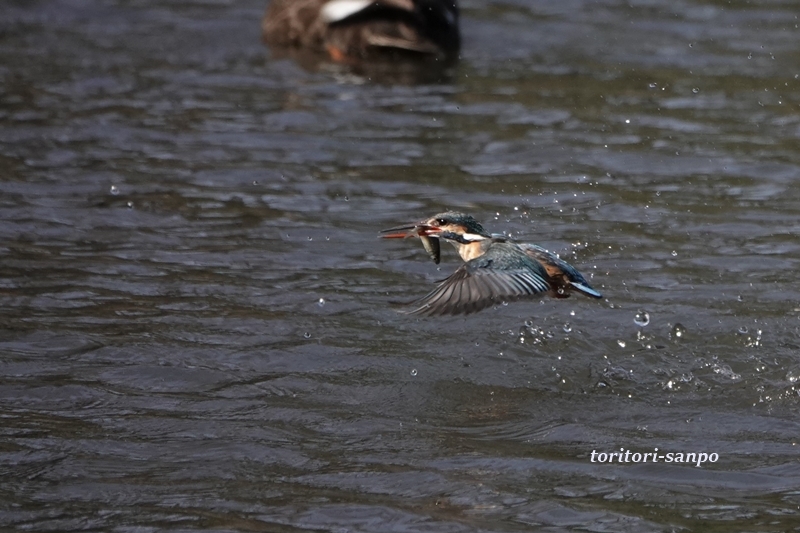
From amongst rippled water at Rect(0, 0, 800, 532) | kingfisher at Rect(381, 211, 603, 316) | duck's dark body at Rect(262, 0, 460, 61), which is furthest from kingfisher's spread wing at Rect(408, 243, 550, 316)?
duck's dark body at Rect(262, 0, 460, 61)

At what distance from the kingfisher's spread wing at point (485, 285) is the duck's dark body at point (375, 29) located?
19.9 feet

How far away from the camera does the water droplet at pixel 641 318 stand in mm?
6055

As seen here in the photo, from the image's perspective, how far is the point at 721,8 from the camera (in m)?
12.2

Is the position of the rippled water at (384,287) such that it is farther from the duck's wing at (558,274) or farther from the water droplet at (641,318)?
the duck's wing at (558,274)

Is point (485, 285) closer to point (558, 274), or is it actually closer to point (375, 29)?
point (558, 274)

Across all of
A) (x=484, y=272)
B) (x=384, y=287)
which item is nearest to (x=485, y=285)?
(x=484, y=272)

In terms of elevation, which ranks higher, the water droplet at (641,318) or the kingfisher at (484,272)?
the kingfisher at (484,272)

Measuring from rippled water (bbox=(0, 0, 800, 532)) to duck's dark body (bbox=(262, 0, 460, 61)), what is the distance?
1.08 feet

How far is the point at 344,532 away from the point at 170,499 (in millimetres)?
612

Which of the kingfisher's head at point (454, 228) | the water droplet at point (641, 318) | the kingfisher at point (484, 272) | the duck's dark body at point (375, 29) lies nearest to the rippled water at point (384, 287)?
the water droplet at point (641, 318)

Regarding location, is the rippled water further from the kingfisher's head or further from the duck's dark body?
the kingfisher's head

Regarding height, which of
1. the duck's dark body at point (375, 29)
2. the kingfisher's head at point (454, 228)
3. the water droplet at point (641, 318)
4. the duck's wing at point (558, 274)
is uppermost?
the duck's dark body at point (375, 29)

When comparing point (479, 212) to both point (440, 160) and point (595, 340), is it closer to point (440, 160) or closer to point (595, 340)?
point (440, 160)

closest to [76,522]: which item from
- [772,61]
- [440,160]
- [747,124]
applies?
[440,160]
